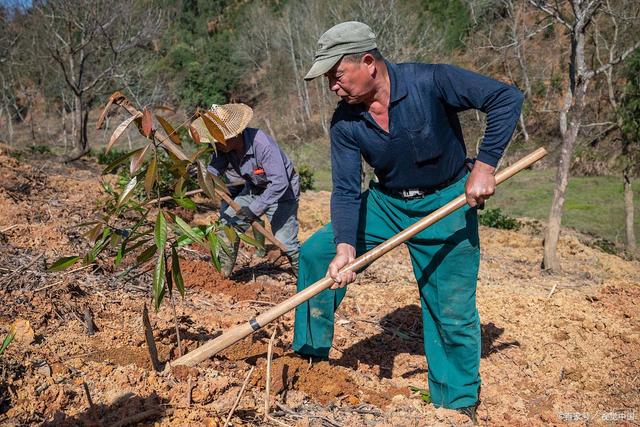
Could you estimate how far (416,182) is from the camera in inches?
121

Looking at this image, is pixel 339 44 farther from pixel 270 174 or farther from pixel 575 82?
pixel 575 82

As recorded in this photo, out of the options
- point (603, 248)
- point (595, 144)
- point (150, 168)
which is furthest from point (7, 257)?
point (595, 144)

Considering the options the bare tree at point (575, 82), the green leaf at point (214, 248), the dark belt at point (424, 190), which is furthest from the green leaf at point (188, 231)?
the bare tree at point (575, 82)

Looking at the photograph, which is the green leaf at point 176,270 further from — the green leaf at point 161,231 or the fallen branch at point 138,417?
the fallen branch at point 138,417

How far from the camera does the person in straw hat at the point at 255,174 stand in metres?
4.73

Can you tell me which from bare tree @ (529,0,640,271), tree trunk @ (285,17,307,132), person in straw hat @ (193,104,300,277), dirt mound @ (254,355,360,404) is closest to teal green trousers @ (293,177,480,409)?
dirt mound @ (254,355,360,404)

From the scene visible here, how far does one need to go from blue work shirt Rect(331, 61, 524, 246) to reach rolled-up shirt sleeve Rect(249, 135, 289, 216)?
174cm

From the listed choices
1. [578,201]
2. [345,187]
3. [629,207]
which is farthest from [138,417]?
[578,201]

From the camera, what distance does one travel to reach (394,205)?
318 cm

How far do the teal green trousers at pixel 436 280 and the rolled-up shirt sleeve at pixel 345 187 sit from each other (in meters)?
0.15

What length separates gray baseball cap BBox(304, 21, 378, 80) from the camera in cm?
274

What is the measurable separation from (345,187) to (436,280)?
71cm

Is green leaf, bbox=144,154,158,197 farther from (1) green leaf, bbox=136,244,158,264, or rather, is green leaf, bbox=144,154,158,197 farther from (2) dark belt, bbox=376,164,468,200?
(2) dark belt, bbox=376,164,468,200

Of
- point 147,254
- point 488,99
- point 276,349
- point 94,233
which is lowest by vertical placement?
point 276,349
